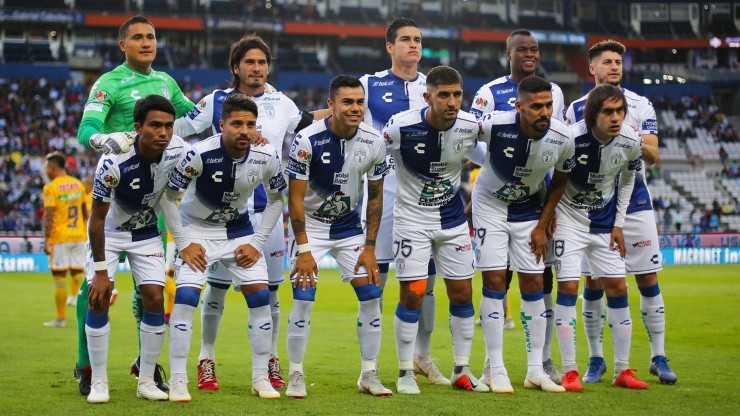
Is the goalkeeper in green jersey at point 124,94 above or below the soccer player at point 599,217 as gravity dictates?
above

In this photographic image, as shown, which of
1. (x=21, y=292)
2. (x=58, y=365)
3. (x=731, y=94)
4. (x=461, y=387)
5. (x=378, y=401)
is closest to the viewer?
(x=378, y=401)

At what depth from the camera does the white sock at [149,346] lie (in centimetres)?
817

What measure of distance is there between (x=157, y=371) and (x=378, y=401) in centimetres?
207

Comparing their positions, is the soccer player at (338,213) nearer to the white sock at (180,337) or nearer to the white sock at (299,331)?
the white sock at (299,331)

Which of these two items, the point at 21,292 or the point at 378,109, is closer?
the point at 378,109

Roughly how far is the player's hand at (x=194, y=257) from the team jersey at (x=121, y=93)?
1.35 m

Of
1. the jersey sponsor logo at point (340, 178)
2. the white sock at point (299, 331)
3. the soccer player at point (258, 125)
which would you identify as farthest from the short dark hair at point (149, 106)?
the white sock at point (299, 331)

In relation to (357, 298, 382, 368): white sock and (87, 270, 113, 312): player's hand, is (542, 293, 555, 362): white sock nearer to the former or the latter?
(357, 298, 382, 368): white sock

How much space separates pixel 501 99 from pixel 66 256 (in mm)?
10532

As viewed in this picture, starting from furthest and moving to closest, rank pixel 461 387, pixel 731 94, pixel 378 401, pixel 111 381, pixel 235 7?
pixel 731 94
pixel 235 7
pixel 111 381
pixel 461 387
pixel 378 401

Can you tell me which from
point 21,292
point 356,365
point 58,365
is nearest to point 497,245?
point 356,365

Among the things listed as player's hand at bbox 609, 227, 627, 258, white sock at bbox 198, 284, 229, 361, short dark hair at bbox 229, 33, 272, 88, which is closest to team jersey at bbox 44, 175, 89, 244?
short dark hair at bbox 229, 33, 272, 88

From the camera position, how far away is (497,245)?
8805mm

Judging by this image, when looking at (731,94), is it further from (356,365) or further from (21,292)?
(356,365)
